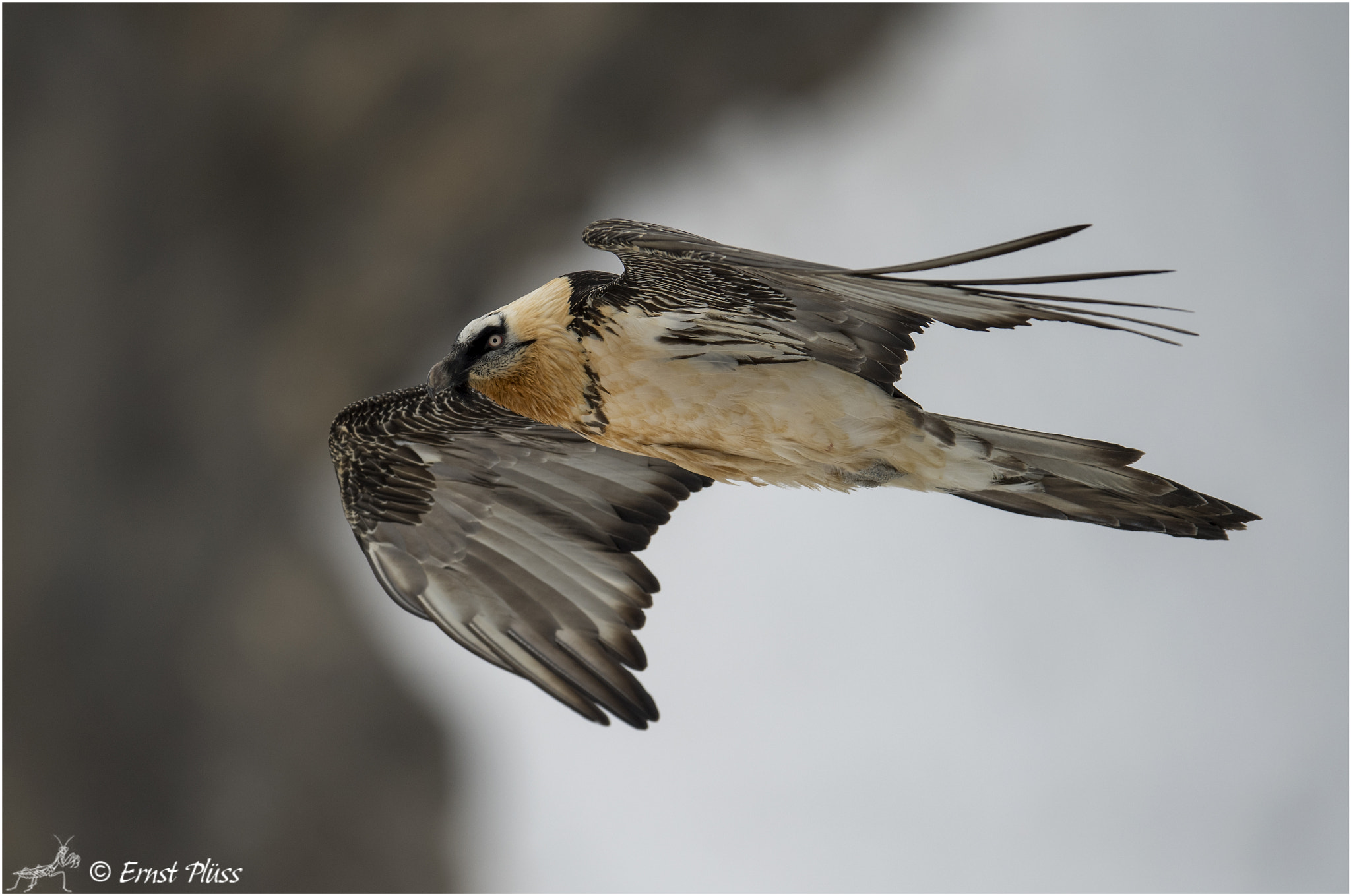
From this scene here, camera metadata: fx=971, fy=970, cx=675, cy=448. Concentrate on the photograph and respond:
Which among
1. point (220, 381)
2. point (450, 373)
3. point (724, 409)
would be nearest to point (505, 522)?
point (450, 373)

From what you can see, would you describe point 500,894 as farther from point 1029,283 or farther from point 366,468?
point 1029,283

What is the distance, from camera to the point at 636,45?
2389mm

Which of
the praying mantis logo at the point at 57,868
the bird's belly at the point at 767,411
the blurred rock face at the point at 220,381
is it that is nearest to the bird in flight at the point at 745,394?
the bird's belly at the point at 767,411

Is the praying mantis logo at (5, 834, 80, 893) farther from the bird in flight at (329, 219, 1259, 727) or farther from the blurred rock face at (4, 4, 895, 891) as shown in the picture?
the bird in flight at (329, 219, 1259, 727)

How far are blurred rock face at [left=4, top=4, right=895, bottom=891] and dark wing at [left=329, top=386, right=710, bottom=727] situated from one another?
1.50 metres

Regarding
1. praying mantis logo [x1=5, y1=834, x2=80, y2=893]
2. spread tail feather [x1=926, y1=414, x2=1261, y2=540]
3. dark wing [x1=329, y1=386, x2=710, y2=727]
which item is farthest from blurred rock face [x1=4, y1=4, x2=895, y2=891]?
spread tail feather [x1=926, y1=414, x2=1261, y2=540]

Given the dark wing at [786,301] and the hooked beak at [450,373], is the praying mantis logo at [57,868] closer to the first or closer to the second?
the hooked beak at [450,373]

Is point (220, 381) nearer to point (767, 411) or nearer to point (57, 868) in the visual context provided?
point (57, 868)

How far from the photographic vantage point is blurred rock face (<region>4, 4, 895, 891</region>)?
261cm

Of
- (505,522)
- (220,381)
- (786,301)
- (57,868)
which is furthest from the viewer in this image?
(220,381)

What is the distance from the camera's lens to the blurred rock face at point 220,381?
8.55 ft

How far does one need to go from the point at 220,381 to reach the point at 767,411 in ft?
8.32

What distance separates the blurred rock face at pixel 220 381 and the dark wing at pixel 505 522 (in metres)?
1.50

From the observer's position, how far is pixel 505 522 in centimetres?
117
